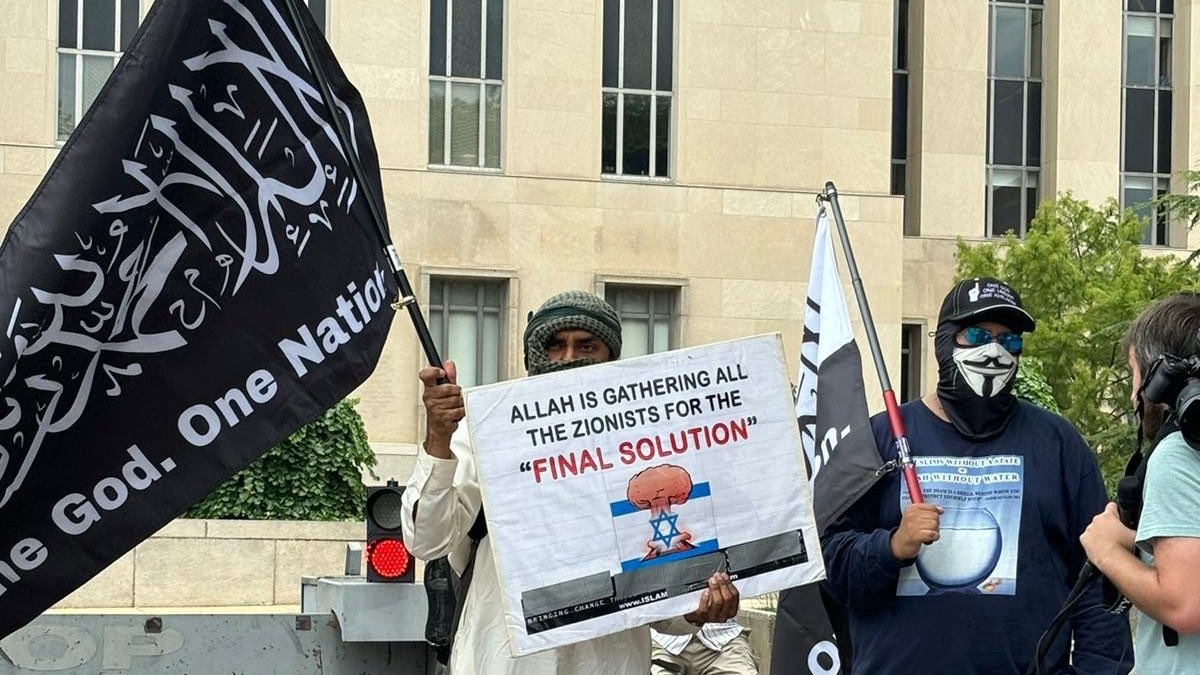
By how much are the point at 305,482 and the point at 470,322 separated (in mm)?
12546

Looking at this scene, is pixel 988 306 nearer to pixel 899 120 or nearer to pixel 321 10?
pixel 321 10

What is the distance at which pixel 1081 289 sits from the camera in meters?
27.6

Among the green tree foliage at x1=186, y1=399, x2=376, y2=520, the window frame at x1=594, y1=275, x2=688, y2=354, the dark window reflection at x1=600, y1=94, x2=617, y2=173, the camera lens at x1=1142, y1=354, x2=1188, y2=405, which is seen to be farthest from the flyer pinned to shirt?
the dark window reflection at x1=600, y1=94, x2=617, y2=173

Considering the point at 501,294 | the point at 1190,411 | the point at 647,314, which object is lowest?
the point at 1190,411

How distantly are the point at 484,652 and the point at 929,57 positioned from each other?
113 feet

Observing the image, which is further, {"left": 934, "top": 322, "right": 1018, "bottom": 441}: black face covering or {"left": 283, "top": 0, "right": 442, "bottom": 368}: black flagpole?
{"left": 934, "top": 322, "right": 1018, "bottom": 441}: black face covering

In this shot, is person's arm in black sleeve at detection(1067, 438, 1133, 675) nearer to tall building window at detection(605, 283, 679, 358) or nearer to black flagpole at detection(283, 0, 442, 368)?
black flagpole at detection(283, 0, 442, 368)

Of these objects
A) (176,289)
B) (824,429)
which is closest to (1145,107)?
(824,429)

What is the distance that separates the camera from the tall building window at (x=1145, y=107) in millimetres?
39688

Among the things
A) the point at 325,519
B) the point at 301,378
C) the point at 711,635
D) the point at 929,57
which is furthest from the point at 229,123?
the point at 929,57

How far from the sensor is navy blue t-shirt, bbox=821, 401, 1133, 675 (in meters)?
5.20

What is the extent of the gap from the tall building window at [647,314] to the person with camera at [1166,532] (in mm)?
27521

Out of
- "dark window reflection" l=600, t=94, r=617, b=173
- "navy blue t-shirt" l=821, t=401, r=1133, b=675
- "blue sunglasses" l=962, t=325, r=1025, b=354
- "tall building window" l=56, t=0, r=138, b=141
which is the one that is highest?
"tall building window" l=56, t=0, r=138, b=141

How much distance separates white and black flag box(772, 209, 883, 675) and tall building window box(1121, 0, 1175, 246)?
34301mm
